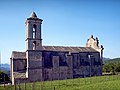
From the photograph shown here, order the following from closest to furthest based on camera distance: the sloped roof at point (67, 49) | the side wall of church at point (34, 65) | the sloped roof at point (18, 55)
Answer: the side wall of church at point (34, 65) < the sloped roof at point (18, 55) < the sloped roof at point (67, 49)

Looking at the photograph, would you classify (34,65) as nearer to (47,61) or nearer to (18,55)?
(47,61)

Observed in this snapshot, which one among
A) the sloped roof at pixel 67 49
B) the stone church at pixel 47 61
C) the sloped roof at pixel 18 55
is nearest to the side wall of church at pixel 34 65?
the stone church at pixel 47 61

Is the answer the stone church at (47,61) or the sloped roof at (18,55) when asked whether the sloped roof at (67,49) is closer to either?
the stone church at (47,61)

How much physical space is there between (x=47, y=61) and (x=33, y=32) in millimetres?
7266

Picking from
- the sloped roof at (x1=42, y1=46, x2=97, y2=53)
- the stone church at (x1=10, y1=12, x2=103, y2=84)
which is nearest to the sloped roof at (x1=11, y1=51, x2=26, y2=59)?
the stone church at (x1=10, y1=12, x2=103, y2=84)

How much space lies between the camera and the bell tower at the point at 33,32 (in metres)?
50.4

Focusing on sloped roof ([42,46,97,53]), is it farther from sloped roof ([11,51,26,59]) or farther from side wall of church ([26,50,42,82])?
sloped roof ([11,51,26,59])

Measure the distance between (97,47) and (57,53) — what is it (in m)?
13.2

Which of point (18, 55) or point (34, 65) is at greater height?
point (18, 55)

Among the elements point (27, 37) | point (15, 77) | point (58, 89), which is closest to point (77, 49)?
point (27, 37)

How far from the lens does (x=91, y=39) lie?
67062 mm

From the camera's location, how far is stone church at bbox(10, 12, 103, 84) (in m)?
50.3

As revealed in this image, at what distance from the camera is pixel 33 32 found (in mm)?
51344

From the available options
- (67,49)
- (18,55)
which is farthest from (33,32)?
(67,49)
